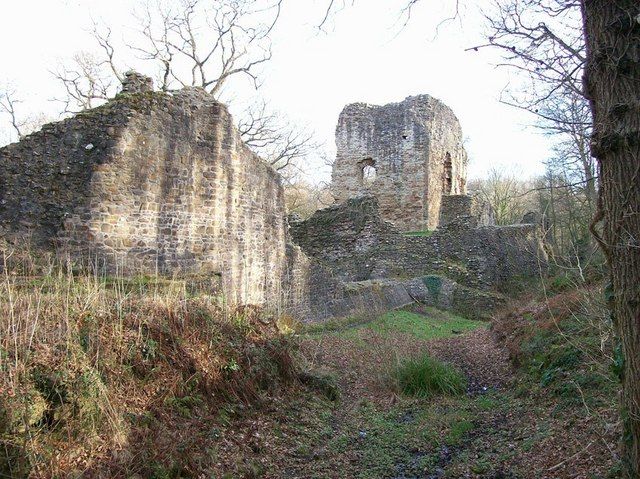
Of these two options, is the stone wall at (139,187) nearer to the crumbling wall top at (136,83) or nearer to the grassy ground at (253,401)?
the crumbling wall top at (136,83)

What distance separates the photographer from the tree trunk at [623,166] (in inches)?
131

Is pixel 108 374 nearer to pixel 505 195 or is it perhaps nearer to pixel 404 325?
pixel 404 325

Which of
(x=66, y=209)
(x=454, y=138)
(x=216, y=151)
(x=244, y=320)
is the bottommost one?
(x=244, y=320)

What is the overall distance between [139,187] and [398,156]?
17.4m

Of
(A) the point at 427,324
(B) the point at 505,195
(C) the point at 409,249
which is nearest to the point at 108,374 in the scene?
(A) the point at 427,324

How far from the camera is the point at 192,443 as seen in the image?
4676mm

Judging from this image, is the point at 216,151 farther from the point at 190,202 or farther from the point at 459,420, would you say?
the point at 459,420

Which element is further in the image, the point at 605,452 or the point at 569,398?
the point at 569,398

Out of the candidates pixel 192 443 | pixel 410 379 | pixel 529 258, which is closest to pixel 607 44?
→ pixel 192 443

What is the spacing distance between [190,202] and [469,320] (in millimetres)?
10216

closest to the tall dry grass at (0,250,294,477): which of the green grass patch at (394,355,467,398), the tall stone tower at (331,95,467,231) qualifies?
the green grass patch at (394,355,467,398)

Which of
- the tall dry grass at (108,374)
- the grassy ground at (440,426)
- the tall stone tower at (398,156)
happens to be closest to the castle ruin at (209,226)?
the grassy ground at (440,426)

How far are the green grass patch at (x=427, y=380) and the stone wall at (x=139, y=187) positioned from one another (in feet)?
14.1

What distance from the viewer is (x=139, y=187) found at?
10664mm
